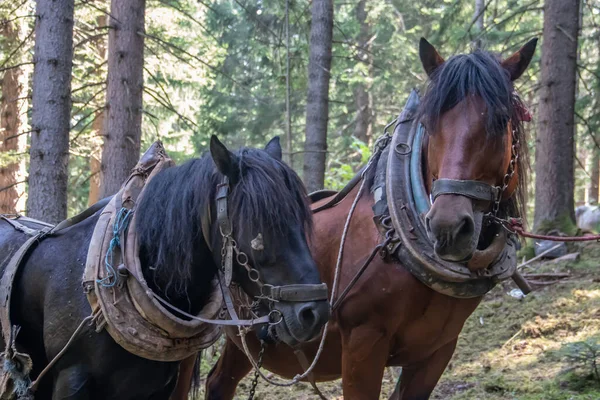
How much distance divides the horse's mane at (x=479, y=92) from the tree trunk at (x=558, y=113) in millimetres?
5242

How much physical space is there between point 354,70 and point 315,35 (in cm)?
781

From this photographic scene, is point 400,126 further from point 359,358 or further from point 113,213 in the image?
point 113,213

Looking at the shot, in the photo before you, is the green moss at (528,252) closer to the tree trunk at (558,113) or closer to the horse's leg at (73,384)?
the tree trunk at (558,113)

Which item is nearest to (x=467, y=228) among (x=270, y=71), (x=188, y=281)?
(x=188, y=281)

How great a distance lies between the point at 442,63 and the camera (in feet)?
9.07

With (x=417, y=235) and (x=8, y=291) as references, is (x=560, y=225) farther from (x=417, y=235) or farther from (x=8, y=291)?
(x=8, y=291)

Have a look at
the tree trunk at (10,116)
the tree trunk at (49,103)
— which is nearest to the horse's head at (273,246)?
the tree trunk at (49,103)

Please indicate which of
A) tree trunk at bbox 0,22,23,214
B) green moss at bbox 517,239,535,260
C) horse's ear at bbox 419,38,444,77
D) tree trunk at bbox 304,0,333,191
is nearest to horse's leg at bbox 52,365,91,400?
horse's ear at bbox 419,38,444,77

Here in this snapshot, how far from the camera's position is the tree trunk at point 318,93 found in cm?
Result: 780

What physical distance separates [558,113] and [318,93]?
3.05m

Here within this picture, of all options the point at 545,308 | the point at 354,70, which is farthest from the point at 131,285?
the point at 354,70

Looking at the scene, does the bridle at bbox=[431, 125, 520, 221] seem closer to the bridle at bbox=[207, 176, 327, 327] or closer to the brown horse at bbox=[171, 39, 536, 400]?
the brown horse at bbox=[171, 39, 536, 400]

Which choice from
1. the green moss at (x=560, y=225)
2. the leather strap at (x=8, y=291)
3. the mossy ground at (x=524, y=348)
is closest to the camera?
the leather strap at (x=8, y=291)

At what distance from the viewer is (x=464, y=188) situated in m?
2.31
